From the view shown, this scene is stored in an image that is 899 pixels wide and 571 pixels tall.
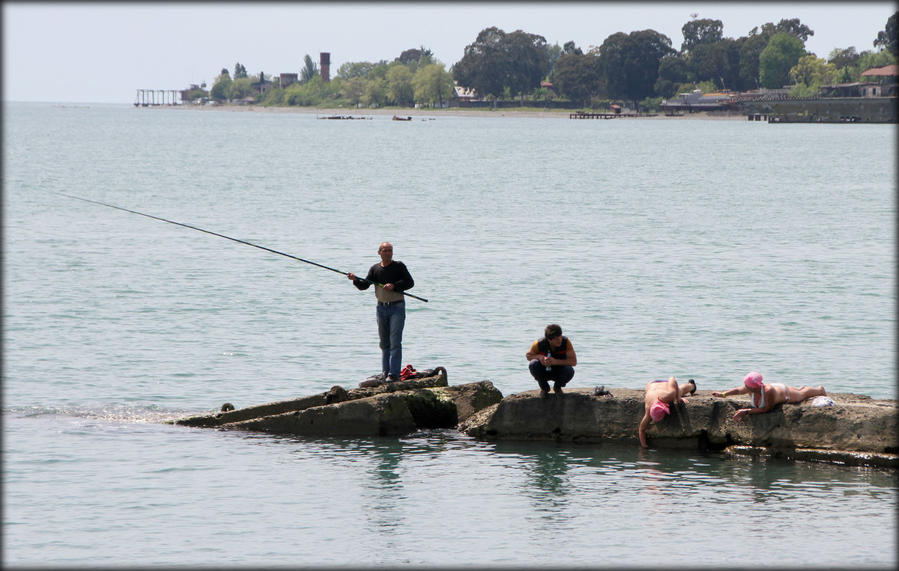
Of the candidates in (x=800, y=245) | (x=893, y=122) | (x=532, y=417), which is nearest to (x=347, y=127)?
(x=893, y=122)

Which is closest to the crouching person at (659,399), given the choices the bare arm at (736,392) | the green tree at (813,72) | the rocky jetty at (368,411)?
the bare arm at (736,392)

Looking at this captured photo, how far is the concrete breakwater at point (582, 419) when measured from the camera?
44.3 ft

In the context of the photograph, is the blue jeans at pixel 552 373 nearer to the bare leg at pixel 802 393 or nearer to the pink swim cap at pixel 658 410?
the pink swim cap at pixel 658 410

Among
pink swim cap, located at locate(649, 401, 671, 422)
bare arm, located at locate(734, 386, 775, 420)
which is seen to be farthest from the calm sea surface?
bare arm, located at locate(734, 386, 775, 420)

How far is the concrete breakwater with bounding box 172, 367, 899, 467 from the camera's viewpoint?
44.3ft

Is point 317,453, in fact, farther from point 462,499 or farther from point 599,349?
point 599,349

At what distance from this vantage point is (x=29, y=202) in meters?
56.0

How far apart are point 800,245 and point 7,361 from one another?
2886 centimetres

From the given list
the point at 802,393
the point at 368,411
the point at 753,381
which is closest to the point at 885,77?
the point at 802,393

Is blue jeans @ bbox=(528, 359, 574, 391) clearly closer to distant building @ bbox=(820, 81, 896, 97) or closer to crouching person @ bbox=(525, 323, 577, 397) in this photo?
crouching person @ bbox=(525, 323, 577, 397)

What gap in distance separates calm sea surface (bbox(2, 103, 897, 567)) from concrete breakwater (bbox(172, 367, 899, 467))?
0.76ft

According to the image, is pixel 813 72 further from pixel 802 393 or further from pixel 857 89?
pixel 802 393

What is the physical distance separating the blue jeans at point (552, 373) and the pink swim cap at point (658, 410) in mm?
1033

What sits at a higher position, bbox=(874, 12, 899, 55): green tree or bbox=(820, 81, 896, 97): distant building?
bbox=(874, 12, 899, 55): green tree
